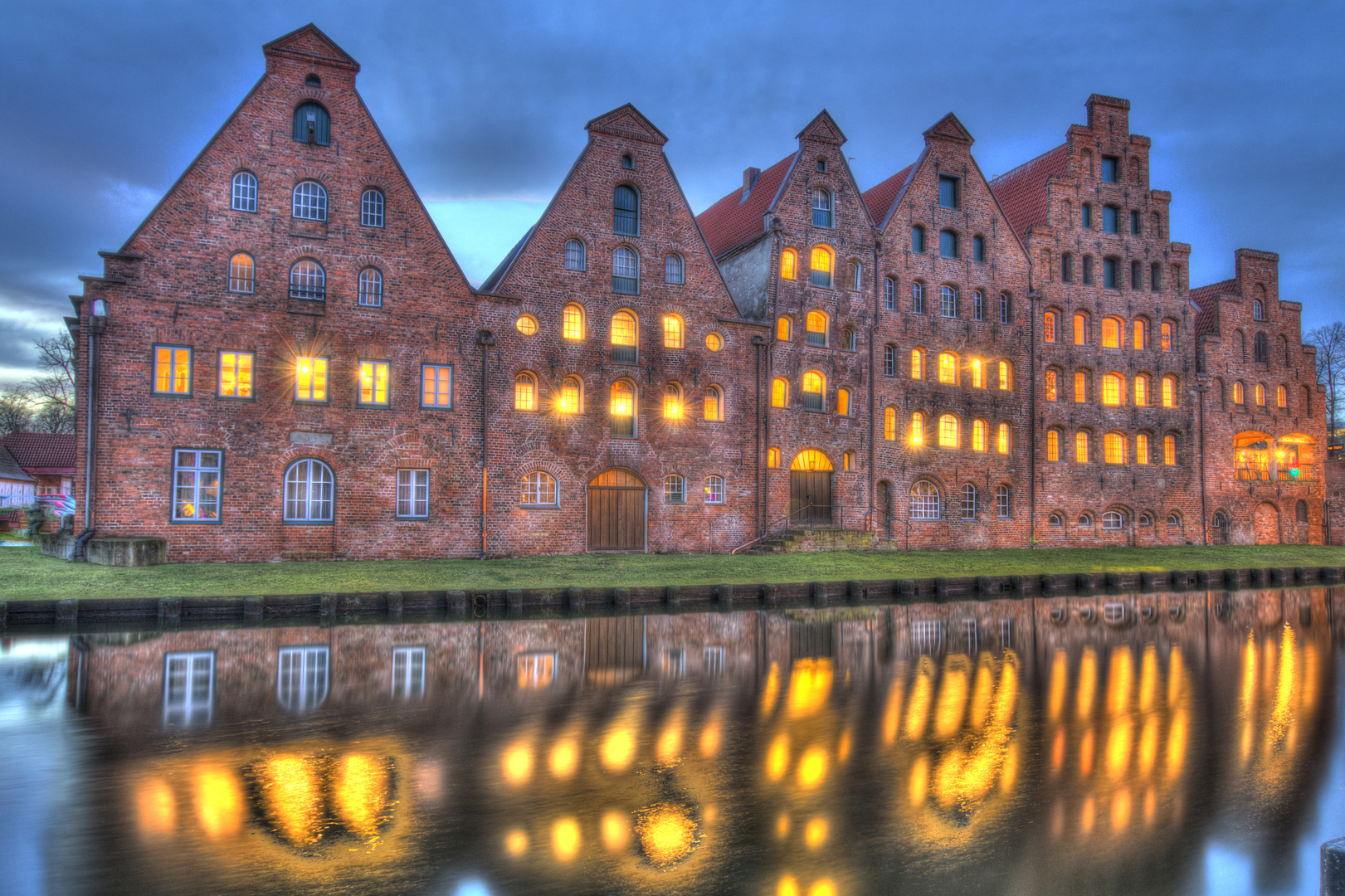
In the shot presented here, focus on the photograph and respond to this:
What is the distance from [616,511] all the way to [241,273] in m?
11.9

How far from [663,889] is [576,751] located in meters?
2.45

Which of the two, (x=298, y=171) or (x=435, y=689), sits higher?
(x=298, y=171)

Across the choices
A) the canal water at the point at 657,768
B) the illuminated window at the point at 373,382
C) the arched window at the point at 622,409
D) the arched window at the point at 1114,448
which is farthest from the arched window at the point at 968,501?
the illuminated window at the point at 373,382

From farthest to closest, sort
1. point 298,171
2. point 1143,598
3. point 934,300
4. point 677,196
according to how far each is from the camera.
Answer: point 934,300
point 677,196
point 298,171
point 1143,598

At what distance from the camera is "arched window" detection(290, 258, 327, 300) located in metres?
21.9

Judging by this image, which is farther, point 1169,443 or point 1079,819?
point 1169,443

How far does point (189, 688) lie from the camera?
27.8ft

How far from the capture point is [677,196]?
26812mm

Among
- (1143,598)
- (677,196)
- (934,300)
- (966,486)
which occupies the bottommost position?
(1143,598)

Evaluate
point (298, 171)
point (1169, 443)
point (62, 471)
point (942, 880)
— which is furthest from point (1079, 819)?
point (62, 471)

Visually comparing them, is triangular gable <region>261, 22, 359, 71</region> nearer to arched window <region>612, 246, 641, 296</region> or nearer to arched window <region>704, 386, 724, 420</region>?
arched window <region>612, 246, 641, 296</region>

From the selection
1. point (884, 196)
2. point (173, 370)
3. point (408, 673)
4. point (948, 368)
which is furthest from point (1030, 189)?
point (408, 673)

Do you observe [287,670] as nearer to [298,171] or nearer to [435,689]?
[435,689]

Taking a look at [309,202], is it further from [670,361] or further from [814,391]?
[814,391]
